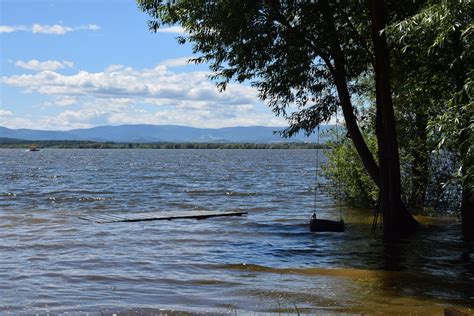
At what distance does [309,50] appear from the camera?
18.5 m

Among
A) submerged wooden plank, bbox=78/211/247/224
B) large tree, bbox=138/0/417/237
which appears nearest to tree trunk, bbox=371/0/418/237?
large tree, bbox=138/0/417/237

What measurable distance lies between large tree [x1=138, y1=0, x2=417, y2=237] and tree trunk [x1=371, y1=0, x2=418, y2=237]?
0.10 ft

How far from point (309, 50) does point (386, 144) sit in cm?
391

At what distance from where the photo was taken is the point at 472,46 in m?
10.2

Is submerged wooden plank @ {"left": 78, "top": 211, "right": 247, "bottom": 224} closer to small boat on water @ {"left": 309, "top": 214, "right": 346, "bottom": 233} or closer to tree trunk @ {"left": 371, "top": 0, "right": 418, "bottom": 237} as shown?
small boat on water @ {"left": 309, "top": 214, "right": 346, "bottom": 233}

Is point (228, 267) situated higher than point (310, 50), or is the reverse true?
point (310, 50)

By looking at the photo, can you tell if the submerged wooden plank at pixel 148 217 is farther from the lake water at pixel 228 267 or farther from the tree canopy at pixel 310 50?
the tree canopy at pixel 310 50

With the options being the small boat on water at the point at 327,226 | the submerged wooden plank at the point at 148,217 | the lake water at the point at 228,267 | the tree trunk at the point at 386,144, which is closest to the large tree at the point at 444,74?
the tree trunk at the point at 386,144

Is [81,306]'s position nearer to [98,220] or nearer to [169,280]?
[169,280]

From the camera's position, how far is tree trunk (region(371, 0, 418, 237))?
17.5 metres

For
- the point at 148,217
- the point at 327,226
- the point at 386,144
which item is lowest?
the point at 148,217

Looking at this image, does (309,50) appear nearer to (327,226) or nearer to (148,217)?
(327,226)

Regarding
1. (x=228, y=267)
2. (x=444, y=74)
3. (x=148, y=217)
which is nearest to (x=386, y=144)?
(x=444, y=74)

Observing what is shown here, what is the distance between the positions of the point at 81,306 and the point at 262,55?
9.91m
